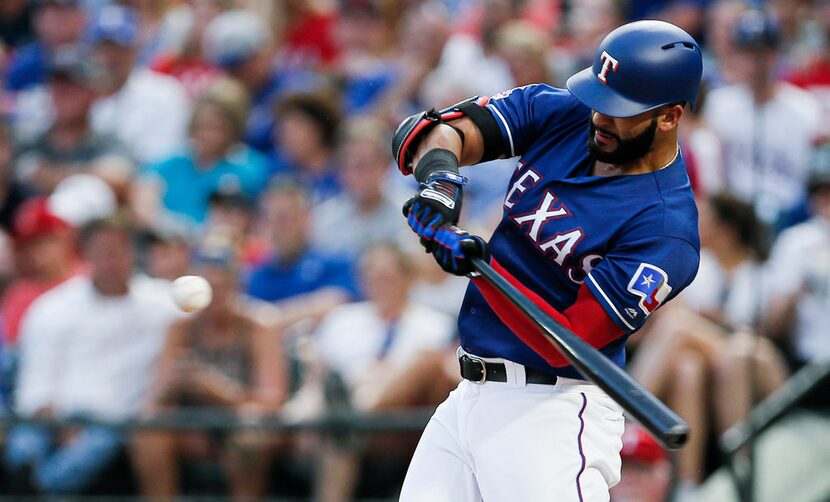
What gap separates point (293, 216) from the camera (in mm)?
7043

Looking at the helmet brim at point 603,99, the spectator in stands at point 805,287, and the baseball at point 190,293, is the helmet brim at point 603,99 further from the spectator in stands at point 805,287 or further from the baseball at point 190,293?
the spectator in stands at point 805,287

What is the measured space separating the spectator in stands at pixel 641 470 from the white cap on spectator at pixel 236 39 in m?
4.26

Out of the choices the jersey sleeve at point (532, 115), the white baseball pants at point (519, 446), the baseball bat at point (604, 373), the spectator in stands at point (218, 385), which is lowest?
the spectator in stands at point (218, 385)

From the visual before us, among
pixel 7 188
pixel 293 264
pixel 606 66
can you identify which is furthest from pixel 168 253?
pixel 606 66

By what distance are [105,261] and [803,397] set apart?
11.8ft

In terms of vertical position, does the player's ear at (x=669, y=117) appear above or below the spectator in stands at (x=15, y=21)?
above

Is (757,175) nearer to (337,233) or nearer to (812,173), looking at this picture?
(812,173)

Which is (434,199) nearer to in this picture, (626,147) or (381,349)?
(626,147)

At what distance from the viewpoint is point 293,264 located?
280 inches

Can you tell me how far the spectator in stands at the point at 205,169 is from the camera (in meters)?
7.71

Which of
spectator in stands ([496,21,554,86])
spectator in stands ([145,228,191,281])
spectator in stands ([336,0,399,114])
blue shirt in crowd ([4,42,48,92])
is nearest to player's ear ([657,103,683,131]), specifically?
spectator in stands ([496,21,554,86])

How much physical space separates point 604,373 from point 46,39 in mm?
7736

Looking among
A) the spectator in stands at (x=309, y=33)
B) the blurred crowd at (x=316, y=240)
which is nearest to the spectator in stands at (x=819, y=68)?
the blurred crowd at (x=316, y=240)

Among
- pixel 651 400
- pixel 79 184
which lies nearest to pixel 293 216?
pixel 79 184
